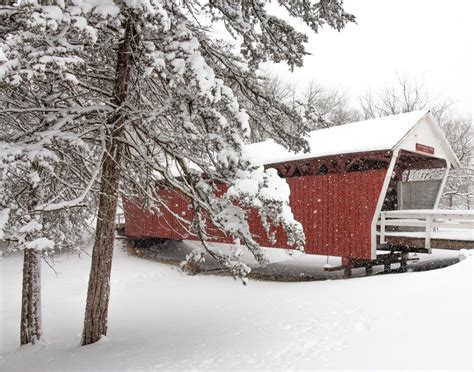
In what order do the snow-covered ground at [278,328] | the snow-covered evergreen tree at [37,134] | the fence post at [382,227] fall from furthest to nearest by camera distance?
the fence post at [382,227]
the snow-covered ground at [278,328]
the snow-covered evergreen tree at [37,134]

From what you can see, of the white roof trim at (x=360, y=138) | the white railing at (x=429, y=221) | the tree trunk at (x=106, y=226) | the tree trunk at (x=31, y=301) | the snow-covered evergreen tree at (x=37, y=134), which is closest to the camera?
the snow-covered evergreen tree at (x=37, y=134)

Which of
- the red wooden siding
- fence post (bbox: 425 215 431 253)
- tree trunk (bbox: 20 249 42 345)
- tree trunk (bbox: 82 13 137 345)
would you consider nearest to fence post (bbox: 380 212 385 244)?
the red wooden siding

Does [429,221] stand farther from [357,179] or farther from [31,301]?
[31,301]

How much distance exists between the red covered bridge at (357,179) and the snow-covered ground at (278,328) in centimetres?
158

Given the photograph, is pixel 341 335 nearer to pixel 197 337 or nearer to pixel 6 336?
pixel 197 337

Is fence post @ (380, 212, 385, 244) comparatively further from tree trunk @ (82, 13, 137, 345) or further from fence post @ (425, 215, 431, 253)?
tree trunk @ (82, 13, 137, 345)

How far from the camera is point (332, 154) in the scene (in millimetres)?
10945

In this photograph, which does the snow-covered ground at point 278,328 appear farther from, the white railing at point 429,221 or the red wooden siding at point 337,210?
the red wooden siding at point 337,210

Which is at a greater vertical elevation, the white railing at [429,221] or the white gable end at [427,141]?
the white gable end at [427,141]

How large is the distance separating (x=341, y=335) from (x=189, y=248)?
1409cm

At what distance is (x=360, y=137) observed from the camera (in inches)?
437

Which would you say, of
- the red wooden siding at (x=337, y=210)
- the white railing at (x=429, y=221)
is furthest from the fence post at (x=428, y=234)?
the red wooden siding at (x=337, y=210)

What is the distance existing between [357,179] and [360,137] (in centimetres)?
119

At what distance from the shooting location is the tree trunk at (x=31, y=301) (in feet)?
24.6
